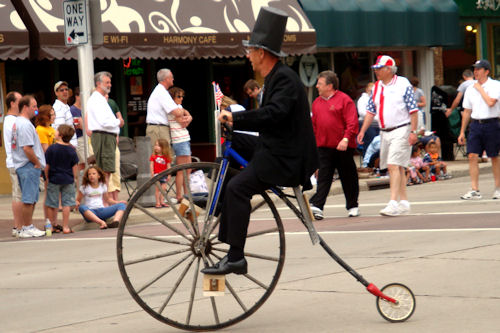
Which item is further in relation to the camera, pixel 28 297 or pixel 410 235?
pixel 410 235

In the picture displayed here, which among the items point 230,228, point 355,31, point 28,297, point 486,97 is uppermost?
point 355,31

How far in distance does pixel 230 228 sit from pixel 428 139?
1413cm

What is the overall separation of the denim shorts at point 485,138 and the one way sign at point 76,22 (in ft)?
20.0

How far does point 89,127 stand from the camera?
14820 millimetres

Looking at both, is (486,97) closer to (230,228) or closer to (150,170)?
(150,170)

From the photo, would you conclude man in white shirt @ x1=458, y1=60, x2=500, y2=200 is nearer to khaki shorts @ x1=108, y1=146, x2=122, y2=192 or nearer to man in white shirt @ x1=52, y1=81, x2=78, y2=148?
khaki shorts @ x1=108, y1=146, x2=122, y2=192

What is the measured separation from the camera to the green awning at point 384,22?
76.5 ft

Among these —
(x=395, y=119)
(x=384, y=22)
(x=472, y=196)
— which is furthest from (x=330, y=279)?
(x=384, y=22)

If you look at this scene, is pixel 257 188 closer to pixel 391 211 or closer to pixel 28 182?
pixel 391 211

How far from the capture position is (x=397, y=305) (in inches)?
252

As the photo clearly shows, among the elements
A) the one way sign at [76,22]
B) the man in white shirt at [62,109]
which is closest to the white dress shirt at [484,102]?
the one way sign at [76,22]

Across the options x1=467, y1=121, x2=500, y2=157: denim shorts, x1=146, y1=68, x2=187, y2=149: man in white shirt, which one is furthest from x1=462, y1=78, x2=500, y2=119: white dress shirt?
x1=146, y1=68, x2=187, y2=149: man in white shirt

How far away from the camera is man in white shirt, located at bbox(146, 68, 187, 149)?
15859 mm

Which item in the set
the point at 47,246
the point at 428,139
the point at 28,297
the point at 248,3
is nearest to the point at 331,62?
the point at 248,3
